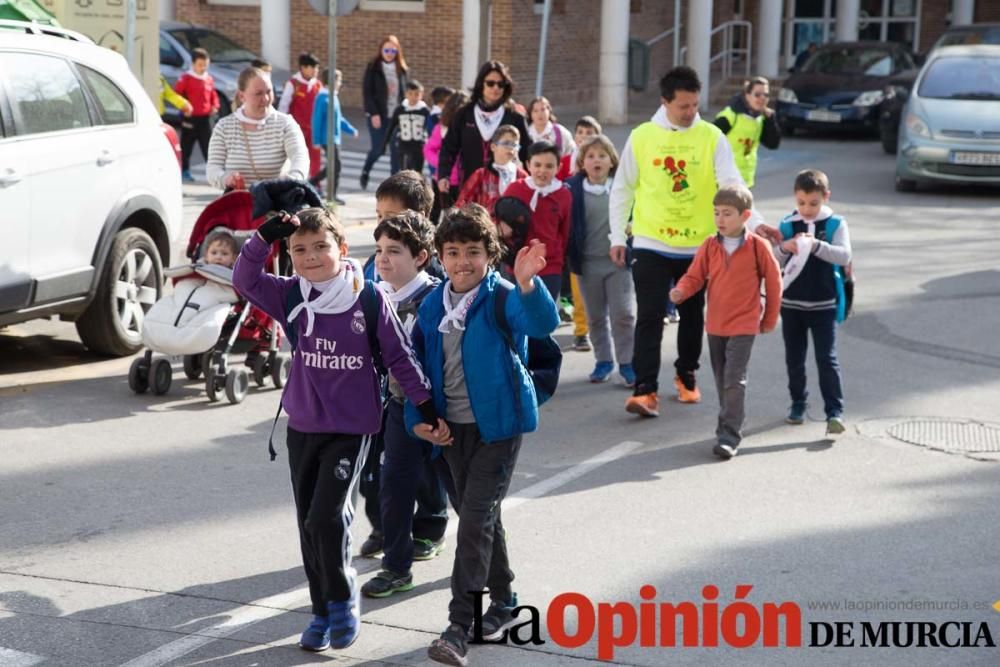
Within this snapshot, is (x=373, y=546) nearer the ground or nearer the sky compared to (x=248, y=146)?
nearer the ground

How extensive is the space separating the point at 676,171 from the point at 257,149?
301cm

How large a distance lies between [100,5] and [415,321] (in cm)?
1042

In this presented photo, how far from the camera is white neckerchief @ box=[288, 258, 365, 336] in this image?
5484 mm

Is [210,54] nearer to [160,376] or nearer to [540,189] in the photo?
[540,189]

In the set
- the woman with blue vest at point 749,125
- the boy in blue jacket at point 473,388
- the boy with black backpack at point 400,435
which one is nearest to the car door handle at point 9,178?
the boy with black backpack at point 400,435

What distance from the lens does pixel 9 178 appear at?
29.1ft

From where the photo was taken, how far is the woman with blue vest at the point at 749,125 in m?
13.4

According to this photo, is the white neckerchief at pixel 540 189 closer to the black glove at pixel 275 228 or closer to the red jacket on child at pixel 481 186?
the red jacket on child at pixel 481 186

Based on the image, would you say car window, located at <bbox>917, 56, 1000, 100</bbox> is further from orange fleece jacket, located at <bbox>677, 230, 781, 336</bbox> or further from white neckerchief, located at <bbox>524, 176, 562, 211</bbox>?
orange fleece jacket, located at <bbox>677, 230, 781, 336</bbox>

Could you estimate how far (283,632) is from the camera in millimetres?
5625

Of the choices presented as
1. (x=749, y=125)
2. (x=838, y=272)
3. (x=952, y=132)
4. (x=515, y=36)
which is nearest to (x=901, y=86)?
(x=952, y=132)

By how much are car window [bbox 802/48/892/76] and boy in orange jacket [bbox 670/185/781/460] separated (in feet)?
66.7

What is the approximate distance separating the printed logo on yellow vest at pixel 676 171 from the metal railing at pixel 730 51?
25.3 metres

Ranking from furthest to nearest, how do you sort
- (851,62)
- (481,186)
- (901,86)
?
A: 1. (851,62)
2. (901,86)
3. (481,186)
